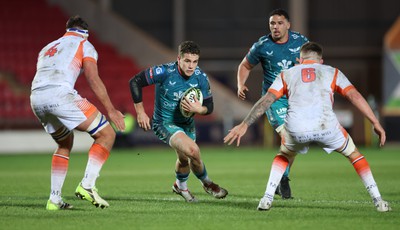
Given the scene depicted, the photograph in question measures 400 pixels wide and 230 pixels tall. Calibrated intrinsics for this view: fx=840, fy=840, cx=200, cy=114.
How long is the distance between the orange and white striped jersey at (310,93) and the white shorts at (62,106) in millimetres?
1971

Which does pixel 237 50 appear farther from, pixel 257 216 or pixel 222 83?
pixel 257 216

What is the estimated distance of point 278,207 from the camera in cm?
905

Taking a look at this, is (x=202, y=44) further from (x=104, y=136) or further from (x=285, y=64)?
(x=104, y=136)

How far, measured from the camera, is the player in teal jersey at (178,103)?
965cm

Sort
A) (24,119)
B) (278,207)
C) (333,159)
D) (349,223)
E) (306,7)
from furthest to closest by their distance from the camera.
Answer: (306,7) → (24,119) → (333,159) → (278,207) → (349,223)

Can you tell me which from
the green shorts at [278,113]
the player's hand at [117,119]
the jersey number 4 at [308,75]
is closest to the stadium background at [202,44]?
the green shorts at [278,113]

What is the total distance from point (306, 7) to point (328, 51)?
6.19 ft

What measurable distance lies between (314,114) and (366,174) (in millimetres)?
812

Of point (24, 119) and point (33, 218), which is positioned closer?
point (33, 218)

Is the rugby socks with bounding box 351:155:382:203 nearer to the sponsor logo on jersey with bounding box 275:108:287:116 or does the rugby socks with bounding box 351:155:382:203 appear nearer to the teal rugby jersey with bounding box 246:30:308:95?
the sponsor logo on jersey with bounding box 275:108:287:116

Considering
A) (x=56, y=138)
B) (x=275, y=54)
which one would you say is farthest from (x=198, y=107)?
(x=275, y=54)

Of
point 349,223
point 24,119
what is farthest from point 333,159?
point 349,223

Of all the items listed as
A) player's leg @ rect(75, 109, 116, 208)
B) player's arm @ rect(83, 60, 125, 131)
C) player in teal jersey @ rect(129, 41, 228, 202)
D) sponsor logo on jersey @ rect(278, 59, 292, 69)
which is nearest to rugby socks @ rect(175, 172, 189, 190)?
player in teal jersey @ rect(129, 41, 228, 202)

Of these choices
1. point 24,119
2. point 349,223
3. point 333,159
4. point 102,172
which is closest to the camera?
point 349,223
